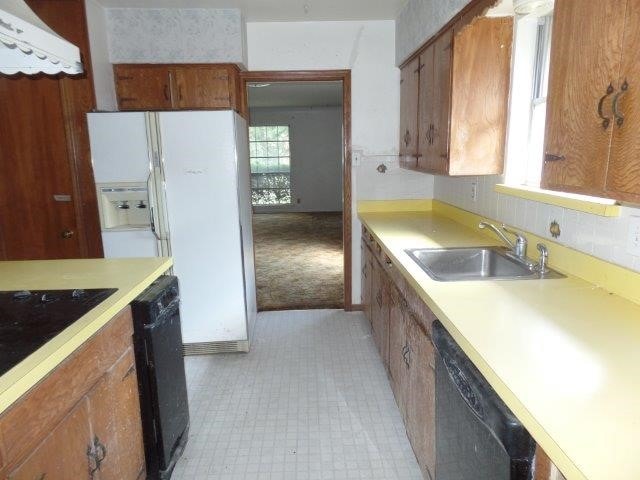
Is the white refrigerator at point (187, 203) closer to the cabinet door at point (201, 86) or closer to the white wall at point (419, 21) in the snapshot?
the cabinet door at point (201, 86)

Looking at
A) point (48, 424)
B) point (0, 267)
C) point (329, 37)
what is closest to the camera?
point (48, 424)

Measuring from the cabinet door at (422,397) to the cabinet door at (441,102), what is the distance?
1038 millimetres

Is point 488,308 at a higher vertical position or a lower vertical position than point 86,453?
higher

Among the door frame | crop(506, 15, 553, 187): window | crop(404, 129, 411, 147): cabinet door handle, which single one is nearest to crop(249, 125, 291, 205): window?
the door frame

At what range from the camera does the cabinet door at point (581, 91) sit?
1.04 m

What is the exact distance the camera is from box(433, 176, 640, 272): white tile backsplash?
56.6 inches

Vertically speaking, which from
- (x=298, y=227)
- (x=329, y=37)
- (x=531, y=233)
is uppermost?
(x=329, y=37)

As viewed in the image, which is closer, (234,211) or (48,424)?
(48,424)

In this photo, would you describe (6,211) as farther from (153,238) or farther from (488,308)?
(488,308)

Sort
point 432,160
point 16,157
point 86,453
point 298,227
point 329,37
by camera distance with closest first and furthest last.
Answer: point 86,453, point 432,160, point 16,157, point 329,37, point 298,227

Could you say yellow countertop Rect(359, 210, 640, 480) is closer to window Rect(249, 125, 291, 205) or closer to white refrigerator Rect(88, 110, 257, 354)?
white refrigerator Rect(88, 110, 257, 354)

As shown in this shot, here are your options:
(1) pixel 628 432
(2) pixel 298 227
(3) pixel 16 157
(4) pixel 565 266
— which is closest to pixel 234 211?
(3) pixel 16 157

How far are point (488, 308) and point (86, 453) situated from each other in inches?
51.8

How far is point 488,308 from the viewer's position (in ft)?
4.44
